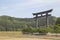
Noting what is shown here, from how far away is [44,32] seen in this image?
1836 inches

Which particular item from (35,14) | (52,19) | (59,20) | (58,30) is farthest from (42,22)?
(58,30)

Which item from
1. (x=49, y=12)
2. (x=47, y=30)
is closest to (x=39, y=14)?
(x=49, y=12)

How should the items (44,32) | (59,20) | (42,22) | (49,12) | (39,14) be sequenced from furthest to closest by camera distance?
(42,22)
(59,20)
(39,14)
(49,12)
(44,32)

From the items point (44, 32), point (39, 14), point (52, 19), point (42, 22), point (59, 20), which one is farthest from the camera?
point (52, 19)

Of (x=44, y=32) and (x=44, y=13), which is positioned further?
(x=44, y=13)

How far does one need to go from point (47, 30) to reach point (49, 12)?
16.6ft

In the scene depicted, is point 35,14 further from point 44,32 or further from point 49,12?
point 44,32

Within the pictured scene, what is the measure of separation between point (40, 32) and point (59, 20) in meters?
17.4

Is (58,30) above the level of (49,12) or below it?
below

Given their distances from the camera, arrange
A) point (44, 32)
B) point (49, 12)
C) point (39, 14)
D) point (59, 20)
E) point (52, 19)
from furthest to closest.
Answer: point (52, 19)
point (59, 20)
point (39, 14)
point (49, 12)
point (44, 32)

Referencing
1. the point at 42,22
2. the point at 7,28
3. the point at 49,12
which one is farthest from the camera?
the point at 42,22

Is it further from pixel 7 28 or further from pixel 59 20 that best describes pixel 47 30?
pixel 7 28

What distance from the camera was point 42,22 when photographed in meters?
104

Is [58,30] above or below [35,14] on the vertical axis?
below
